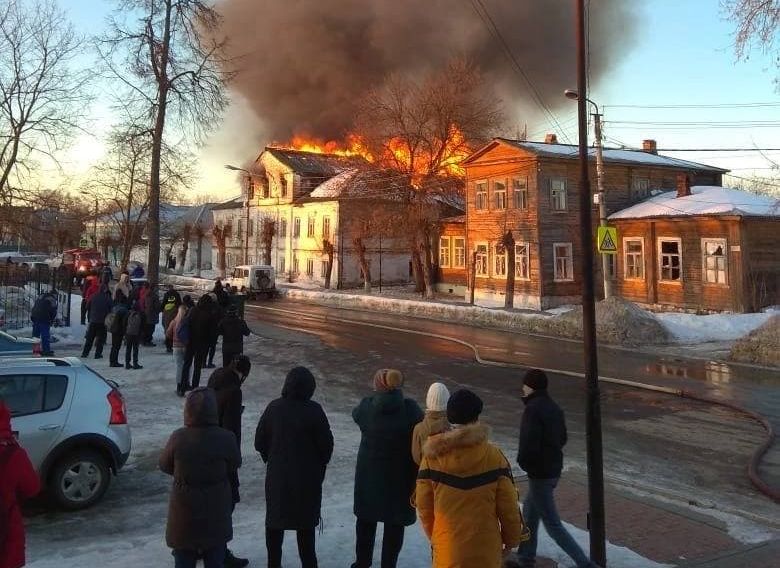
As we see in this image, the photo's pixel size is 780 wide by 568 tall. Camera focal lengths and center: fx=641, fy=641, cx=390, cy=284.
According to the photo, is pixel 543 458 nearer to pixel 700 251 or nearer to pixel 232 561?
pixel 232 561

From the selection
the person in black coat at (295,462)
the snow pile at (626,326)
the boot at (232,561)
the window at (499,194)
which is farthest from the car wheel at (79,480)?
the window at (499,194)

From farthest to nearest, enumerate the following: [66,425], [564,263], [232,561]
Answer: [564,263] < [66,425] < [232,561]

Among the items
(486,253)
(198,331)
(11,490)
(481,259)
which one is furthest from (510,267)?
(11,490)

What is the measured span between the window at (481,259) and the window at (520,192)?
332cm

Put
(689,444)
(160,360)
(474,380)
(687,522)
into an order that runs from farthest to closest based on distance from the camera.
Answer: (160,360)
(474,380)
(689,444)
(687,522)

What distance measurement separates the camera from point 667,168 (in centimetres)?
3123

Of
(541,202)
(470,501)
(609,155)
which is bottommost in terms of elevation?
(470,501)

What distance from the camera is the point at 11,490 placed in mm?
3154

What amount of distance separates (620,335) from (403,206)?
17.5 metres

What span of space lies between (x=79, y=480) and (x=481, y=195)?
93.4 ft

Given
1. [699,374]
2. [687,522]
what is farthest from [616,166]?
[687,522]

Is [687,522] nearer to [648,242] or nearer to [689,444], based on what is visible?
[689,444]

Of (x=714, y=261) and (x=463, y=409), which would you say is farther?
(x=714, y=261)

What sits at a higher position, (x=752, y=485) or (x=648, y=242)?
(x=648, y=242)
